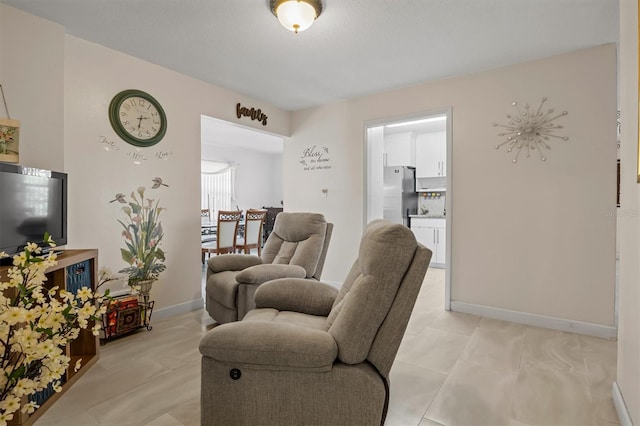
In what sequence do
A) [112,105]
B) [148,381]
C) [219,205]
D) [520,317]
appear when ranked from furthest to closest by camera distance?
[219,205] → [520,317] → [112,105] → [148,381]

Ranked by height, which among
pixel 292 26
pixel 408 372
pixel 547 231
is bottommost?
pixel 408 372

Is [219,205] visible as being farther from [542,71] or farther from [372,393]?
[372,393]

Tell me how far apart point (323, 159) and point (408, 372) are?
2.96m

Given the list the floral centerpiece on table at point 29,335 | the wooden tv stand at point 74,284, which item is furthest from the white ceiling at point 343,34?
the floral centerpiece on table at point 29,335

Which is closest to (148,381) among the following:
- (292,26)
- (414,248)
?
(414,248)

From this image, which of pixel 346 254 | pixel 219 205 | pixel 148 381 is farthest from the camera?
Answer: pixel 219 205

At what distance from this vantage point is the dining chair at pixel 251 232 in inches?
217

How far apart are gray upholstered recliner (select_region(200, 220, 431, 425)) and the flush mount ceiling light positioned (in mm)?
1613

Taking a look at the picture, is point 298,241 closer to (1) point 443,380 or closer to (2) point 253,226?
(1) point 443,380

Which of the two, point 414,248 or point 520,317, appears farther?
point 520,317

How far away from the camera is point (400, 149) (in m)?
6.45

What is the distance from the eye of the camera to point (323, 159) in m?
4.57

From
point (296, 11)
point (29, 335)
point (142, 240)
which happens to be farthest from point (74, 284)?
point (296, 11)

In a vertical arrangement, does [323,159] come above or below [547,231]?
above
